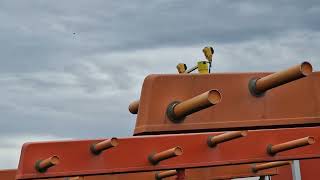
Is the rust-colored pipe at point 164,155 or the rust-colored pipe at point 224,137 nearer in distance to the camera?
the rust-colored pipe at point 224,137

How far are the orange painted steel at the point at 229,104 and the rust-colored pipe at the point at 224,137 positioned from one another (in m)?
1.78

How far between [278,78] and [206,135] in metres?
3.03

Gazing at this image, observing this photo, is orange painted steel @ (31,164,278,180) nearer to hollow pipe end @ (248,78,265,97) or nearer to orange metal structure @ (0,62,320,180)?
orange metal structure @ (0,62,320,180)

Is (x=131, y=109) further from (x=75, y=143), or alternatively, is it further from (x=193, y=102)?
→ (x=75, y=143)

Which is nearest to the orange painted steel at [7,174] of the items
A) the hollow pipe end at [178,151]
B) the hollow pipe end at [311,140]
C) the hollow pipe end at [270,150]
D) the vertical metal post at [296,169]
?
the vertical metal post at [296,169]

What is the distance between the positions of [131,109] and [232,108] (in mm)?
1273

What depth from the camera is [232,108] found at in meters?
4.30

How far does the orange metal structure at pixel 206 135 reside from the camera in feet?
13.6

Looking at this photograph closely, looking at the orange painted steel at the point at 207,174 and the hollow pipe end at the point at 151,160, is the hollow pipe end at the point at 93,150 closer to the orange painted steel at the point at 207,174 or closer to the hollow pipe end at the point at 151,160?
the hollow pipe end at the point at 151,160

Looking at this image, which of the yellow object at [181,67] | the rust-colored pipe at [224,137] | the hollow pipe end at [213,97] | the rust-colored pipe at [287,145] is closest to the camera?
the hollow pipe end at [213,97]

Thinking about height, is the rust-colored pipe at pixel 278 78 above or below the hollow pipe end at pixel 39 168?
below

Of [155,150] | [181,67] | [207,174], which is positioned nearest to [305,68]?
[155,150]

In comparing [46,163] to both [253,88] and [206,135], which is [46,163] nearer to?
[206,135]

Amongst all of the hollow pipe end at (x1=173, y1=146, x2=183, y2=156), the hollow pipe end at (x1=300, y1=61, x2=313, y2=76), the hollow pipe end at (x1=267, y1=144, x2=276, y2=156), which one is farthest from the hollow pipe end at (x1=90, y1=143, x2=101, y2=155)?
the hollow pipe end at (x1=300, y1=61, x2=313, y2=76)
